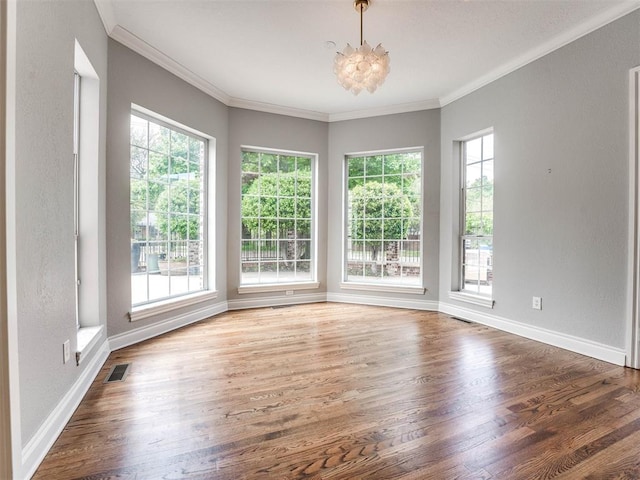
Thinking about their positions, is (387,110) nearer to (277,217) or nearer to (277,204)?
(277,204)

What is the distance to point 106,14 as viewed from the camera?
8.48ft

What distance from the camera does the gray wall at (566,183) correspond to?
104 inches

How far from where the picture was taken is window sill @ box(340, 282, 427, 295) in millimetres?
4555

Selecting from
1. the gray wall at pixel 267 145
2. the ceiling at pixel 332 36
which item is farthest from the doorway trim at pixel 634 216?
the gray wall at pixel 267 145

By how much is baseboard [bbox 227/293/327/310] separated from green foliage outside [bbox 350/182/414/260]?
107 centimetres

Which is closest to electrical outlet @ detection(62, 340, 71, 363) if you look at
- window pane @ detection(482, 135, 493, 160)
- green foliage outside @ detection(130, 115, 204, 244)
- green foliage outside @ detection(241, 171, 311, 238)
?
green foliage outside @ detection(130, 115, 204, 244)

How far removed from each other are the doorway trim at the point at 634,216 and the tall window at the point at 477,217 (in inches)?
53.4

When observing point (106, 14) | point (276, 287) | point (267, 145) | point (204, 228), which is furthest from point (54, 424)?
point (267, 145)

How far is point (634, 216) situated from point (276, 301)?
13.1 feet

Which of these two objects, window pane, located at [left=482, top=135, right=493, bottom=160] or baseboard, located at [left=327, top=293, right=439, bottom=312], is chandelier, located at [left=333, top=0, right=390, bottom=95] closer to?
window pane, located at [left=482, top=135, right=493, bottom=160]

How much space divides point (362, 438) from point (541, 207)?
286 centimetres

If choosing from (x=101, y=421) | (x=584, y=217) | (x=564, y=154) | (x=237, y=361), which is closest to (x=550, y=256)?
(x=584, y=217)

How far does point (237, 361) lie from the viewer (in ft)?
8.87

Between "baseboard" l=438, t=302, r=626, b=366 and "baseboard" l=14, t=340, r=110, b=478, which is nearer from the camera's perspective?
"baseboard" l=14, t=340, r=110, b=478
